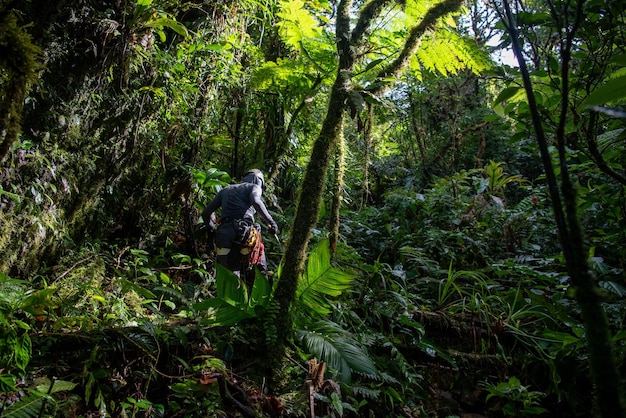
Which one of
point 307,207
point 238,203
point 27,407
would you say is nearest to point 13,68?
point 27,407

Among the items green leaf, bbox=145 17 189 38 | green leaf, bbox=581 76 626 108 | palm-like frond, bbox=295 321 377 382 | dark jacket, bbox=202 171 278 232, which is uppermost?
green leaf, bbox=145 17 189 38

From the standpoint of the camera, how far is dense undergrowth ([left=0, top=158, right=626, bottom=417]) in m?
2.42

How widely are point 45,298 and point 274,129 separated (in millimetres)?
5017

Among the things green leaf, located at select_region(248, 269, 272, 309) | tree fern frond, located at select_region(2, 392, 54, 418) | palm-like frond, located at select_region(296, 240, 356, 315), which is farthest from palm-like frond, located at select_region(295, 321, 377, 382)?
tree fern frond, located at select_region(2, 392, 54, 418)

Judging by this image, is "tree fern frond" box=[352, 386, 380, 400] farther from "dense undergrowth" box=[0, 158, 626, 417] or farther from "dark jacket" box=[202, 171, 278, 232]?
"dark jacket" box=[202, 171, 278, 232]

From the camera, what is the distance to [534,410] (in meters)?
2.96

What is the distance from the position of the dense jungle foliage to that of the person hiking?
0.44 metres

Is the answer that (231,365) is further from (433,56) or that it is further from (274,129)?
(274,129)

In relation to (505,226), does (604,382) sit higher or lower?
lower

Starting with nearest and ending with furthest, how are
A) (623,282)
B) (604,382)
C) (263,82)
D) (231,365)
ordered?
1. (604,382)
2. (231,365)
3. (623,282)
4. (263,82)

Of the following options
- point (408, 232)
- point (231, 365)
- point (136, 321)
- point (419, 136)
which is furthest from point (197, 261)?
point (419, 136)

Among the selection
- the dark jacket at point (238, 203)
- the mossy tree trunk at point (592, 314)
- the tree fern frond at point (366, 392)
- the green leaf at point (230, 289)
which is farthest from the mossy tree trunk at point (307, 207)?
the dark jacket at point (238, 203)

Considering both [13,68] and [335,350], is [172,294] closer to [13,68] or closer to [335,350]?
[335,350]

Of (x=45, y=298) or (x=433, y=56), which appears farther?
(x=433, y=56)
